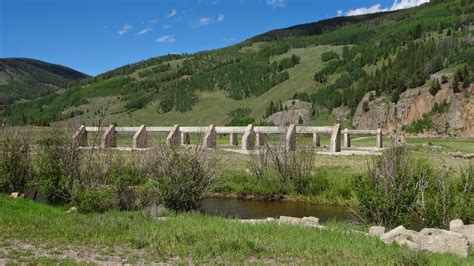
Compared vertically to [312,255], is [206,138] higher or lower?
higher

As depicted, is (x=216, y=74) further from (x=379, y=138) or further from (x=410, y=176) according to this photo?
(x=410, y=176)

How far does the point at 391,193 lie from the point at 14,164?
642 inches

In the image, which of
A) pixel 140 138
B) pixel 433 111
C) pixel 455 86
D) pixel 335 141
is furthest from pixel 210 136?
pixel 455 86

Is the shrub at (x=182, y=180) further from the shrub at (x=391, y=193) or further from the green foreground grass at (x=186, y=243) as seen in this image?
the shrub at (x=391, y=193)

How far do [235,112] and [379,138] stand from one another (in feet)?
359

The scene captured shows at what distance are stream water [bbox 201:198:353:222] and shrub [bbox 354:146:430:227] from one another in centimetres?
364

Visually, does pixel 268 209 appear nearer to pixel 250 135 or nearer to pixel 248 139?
pixel 248 139

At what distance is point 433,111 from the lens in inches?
2827

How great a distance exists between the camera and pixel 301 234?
40.6 feet

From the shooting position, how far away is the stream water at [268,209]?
2027 centimetres

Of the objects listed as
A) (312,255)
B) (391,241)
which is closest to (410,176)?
(391,241)

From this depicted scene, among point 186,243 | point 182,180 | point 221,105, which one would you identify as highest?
point 221,105

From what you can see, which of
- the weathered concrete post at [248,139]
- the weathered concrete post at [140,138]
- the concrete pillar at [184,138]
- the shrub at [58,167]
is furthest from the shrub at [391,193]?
the weathered concrete post at [140,138]

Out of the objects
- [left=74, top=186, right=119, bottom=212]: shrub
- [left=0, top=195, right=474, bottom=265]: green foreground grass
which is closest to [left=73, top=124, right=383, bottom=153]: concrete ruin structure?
[left=74, top=186, right=119, bottom=212]: shrub
